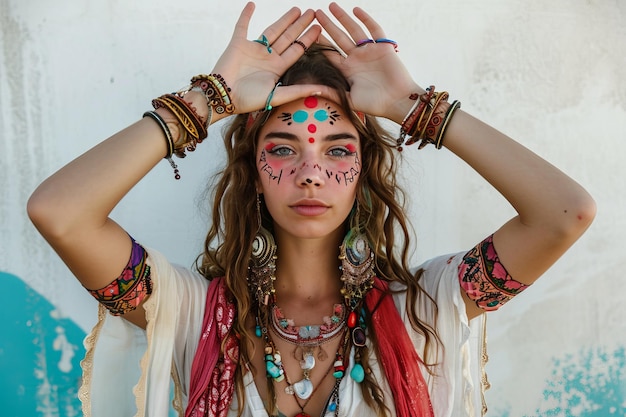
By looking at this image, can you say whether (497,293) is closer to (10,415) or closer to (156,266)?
(156,266)

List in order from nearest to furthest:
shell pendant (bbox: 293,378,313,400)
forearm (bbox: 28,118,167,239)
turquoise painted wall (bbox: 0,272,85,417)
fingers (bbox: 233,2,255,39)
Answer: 1. forearm (bbox: 28,118,167,239)
2. shell pendant (bbox: 293,378,313,400)
3. fingers (bbox: 233,2,255,39)
4. turquoise painted wall (bbox: 0,272,85,417)

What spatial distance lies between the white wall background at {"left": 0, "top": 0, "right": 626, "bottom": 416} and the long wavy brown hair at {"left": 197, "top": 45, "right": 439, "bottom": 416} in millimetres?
453

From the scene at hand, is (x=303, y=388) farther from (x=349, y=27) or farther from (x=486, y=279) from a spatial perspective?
(x=349, y=27)

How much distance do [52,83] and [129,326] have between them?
44.0 inches

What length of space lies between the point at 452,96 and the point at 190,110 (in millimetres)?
1219

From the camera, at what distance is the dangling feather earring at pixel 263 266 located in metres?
2.25

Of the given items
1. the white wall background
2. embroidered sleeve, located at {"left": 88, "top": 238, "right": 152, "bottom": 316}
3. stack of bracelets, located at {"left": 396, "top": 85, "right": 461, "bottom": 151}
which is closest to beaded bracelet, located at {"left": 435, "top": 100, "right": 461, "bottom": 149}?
stack of bracelets, located at {"left": 396, "top": 85, "right": 461, "bottom": 151}

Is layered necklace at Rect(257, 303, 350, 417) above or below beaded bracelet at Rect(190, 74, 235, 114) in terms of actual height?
below

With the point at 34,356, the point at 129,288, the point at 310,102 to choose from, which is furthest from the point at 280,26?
the point at 34,356

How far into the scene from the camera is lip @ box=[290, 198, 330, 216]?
204 centimetres

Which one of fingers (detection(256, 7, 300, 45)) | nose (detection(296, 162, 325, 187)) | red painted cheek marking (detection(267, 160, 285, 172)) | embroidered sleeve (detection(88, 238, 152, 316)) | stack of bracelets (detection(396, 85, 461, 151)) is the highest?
fingers (detection(256, 7, 300, 45))

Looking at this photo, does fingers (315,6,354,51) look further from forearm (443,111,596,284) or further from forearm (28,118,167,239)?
forearm (28,118,167,239)

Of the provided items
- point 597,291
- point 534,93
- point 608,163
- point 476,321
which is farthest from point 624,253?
point 476,321

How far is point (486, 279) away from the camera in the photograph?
1.98 metres
